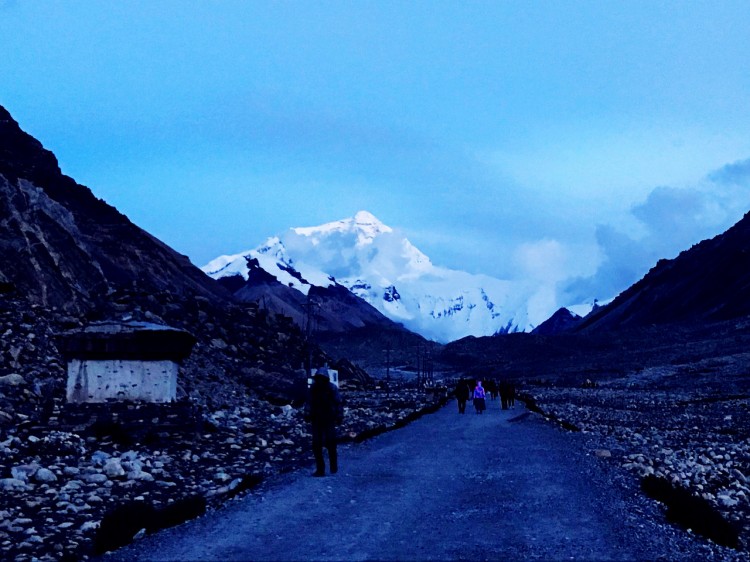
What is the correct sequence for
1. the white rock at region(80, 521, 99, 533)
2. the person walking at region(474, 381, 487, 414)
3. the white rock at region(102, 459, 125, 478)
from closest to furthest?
the white rock at region(80, 521, 99, 533), the white rock at region(102, 459, 125, 478), the person walking at region(474, 381, 487, 414)

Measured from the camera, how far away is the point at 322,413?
13945mm

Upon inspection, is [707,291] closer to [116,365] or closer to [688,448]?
[688,448]

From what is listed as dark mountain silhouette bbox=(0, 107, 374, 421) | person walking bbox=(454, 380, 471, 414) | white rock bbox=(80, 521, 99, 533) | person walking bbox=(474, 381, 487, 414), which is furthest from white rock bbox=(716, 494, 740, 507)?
person walking bbox=(454, 380, 471, 414)

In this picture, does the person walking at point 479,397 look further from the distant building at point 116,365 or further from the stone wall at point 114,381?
the stone wall at point 114,381

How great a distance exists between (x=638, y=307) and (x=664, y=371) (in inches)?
4031

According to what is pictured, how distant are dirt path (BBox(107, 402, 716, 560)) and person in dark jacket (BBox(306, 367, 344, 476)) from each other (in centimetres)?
49

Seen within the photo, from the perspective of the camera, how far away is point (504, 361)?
171 metres

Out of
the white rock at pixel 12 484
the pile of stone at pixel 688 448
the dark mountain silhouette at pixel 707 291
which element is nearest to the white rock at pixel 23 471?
the white rock at pixel 12 484

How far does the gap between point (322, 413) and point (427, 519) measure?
14.3ft

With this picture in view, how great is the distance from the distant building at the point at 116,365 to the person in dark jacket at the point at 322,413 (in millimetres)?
5220

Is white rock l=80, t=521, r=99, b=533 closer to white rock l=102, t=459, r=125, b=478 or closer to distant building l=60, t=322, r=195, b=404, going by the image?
white rock l=102, t=459, r=125, b=478

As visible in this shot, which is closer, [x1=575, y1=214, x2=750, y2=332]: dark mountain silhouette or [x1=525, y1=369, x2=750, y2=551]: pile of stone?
[x1=525, y1=369, x2=750, y2=551]: pile of stone

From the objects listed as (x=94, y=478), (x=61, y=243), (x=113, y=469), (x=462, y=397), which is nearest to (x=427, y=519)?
(x=94, y=478)

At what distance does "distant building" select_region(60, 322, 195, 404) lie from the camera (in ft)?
57.7
